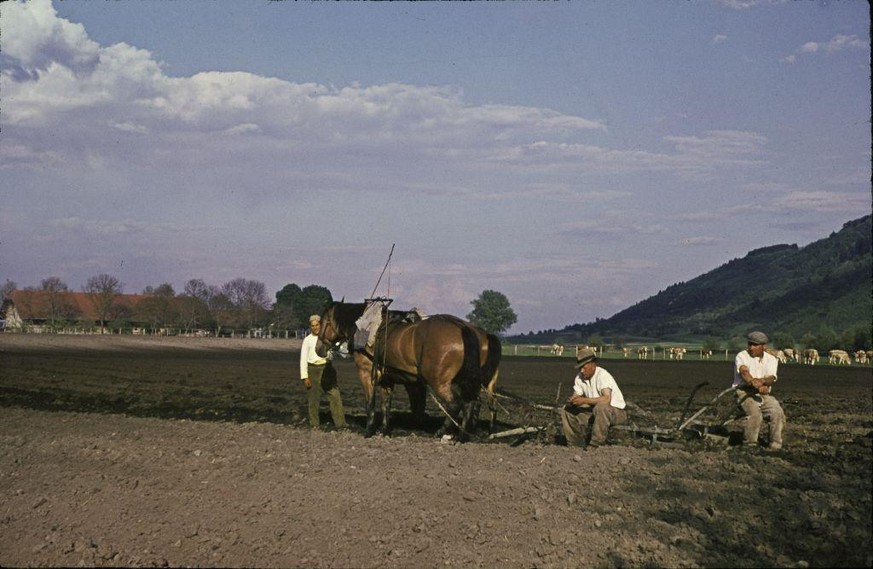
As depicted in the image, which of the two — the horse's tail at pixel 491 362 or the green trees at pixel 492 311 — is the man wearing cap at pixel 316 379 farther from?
the green trees at pixel 492 311

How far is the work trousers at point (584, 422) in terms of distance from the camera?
11.5 meters

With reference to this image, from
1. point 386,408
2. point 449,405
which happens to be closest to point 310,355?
point 386,408

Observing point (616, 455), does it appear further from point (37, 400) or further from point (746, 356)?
point (37, 400)

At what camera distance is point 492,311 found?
279ft

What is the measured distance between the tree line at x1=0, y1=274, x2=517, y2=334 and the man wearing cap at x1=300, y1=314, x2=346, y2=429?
248 ft

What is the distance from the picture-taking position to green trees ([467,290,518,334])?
84.4 m

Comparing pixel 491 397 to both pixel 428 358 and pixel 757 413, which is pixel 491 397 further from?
pixel 757 413

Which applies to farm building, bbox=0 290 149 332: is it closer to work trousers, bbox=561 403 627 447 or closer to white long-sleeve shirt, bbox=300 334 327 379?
white long-sleeve shirt, bbox=300 334 327 379

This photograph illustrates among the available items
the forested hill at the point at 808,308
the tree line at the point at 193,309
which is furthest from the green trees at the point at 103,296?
the forested hill at the point at 808,308

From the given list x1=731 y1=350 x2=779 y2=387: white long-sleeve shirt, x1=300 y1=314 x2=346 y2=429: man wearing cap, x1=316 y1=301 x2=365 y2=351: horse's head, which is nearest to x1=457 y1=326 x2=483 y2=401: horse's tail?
x1=300 y1=314 x2=346 y2=429: man wearing cap

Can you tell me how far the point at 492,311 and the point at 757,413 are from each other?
73845 mm

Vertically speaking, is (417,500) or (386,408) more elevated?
(386,408)

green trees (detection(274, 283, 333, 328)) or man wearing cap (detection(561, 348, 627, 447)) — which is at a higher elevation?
green trees (detection(274, 283, 333, 328))

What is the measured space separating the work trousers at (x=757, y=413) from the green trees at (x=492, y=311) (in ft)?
233
